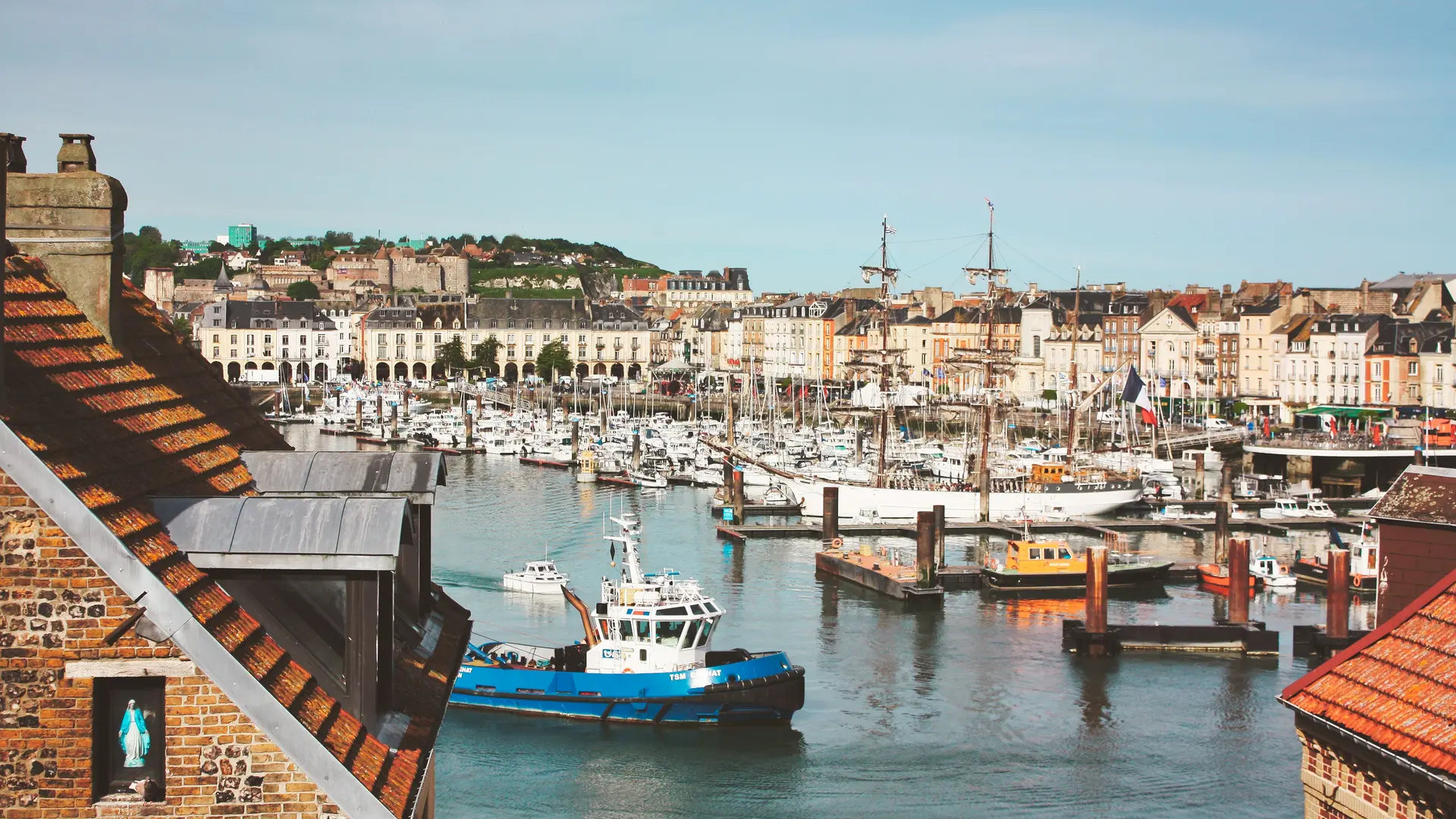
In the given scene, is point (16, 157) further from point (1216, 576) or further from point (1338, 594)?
point (1216, 576)

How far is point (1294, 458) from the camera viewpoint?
2734 inches

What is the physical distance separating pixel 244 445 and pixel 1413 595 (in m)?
8.13

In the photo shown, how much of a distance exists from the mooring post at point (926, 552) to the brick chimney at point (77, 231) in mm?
33089

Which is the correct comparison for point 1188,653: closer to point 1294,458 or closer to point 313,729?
point 313,729

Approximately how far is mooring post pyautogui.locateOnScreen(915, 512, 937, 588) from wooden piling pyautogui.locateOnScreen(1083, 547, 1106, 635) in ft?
19.4

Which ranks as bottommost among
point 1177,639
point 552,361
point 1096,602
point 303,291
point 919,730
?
point 919,730

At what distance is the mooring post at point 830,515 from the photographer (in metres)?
48.2

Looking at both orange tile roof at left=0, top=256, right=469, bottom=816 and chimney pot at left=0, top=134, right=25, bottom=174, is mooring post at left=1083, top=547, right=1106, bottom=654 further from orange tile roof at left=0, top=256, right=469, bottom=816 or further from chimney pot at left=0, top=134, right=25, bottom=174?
chimney pot at left=0, top=134, right=25, bottom=174

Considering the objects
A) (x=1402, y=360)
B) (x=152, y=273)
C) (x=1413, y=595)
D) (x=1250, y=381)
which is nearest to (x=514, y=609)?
(x=1413, y=595)

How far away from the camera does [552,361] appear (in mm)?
133750

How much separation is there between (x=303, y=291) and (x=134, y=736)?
178 m

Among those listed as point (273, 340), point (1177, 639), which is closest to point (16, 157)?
point (1177, 639)

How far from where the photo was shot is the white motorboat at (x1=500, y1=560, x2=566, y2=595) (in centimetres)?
4009

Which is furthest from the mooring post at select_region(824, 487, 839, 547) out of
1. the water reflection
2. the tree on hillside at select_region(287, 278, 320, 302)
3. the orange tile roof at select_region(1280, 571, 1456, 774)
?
the tree on hillside at select_region(287, 278, 320, 302)
